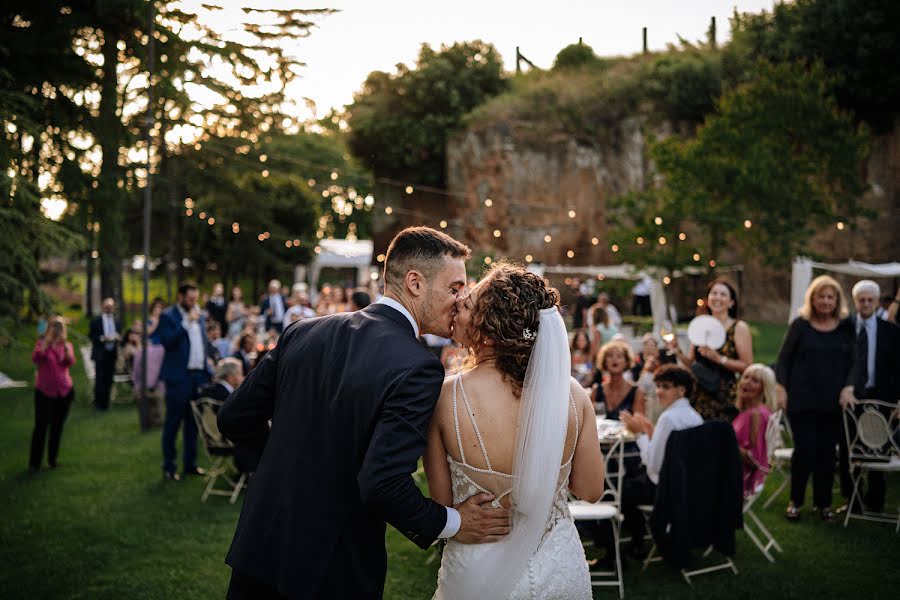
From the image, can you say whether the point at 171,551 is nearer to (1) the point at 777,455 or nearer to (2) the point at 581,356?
(1) the point at 777,455

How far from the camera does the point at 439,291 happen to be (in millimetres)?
2412

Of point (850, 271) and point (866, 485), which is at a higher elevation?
point (850, 271)

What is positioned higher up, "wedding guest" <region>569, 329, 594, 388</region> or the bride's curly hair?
the bride's curly hair

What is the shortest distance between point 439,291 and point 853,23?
27.7 m

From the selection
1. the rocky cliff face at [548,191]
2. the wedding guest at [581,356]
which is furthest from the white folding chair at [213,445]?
the rocky cliff face at [548,191]

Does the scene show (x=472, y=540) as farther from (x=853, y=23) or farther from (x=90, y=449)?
(x=853, y=23)

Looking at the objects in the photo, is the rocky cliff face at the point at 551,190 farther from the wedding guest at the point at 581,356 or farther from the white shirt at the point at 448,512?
the white shirt at the point at 448,512

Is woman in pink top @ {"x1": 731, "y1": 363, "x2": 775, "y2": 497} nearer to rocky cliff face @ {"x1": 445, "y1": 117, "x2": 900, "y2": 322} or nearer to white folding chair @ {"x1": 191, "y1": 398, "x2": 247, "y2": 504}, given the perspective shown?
white folding chair @ {"x1": 191, "y1": 398, "x2": 247, "y2": 504}

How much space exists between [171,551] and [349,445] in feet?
14.6

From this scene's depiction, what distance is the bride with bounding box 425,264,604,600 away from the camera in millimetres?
2561

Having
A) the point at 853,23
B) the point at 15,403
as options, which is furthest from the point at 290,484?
the point at 853,23

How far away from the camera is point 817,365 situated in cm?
648

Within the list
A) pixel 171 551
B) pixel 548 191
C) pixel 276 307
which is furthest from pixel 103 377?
pixel 548 191

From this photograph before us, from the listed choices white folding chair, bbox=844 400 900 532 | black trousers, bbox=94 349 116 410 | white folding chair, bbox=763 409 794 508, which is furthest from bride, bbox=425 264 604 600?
black trousers, bbox=94 349 116 410
